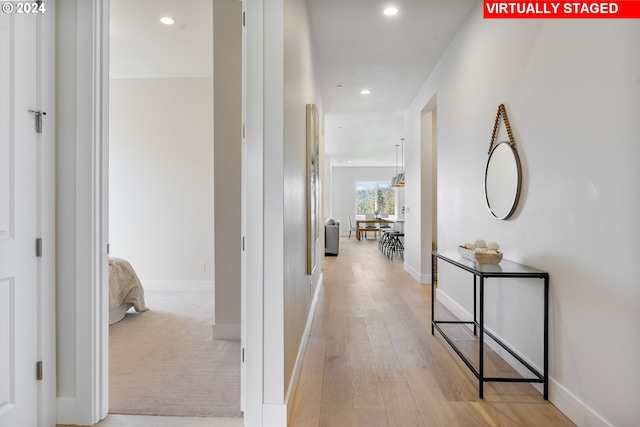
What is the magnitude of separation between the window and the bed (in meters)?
10.8

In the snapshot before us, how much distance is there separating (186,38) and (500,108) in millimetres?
3166

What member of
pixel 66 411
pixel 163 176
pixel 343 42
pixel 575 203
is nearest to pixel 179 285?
pixel 163 176

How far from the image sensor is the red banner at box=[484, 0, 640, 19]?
5.07 feet

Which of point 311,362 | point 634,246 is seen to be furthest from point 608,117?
point 311,362

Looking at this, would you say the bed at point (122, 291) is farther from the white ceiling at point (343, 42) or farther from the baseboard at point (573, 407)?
the baseboard at point (573, 407)

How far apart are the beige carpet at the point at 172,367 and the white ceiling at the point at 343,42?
2.92 meters

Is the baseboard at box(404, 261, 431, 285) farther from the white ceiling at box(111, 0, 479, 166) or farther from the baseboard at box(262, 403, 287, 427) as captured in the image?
the baseboard at box(262, 403, 287, 427)

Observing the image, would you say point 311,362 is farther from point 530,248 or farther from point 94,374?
point 530,248

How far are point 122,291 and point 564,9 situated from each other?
4.15 m

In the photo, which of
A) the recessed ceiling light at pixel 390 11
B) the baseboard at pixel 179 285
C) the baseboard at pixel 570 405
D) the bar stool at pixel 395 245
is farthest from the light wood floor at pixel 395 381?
the bar stool at pixel 395 245

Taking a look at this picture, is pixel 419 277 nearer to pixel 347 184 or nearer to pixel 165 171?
pixel 165 171

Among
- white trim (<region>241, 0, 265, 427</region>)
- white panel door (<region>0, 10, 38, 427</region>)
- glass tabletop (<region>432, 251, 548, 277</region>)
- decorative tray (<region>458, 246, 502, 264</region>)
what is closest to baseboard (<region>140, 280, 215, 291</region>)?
white panel door (<region>0, 10, 38, 427</region>)

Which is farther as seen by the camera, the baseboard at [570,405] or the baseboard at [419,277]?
the baseboard at [419,277]

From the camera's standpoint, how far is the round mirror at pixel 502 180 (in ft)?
7.55
